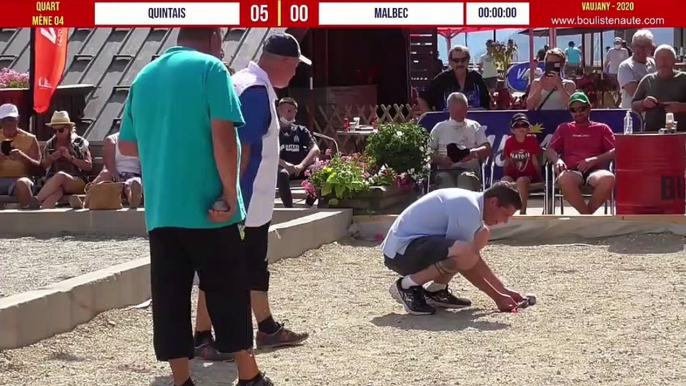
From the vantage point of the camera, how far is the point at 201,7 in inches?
487

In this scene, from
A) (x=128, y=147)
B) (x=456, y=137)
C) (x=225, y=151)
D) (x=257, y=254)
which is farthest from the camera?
(x=456, y=137)

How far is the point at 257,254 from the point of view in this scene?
5.89m

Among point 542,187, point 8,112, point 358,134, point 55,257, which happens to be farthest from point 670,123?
point 8,112

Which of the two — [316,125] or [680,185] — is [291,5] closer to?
[316,125]

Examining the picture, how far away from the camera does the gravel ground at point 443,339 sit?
18.0 feet

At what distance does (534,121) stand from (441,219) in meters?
4.78

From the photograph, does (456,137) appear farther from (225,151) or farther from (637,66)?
(225,151)

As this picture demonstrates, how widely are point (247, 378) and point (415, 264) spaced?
2102mm

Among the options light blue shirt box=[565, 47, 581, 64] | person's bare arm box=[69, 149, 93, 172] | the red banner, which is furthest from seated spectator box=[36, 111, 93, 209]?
light blue shirt box=[565, 47, 581, 64]

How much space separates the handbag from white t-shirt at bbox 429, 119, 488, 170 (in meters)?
2.70

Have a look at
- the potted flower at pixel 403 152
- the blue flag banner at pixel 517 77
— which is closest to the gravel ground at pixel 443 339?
the potted flower at pixel 403 152

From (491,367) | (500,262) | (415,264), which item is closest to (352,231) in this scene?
(500,262)

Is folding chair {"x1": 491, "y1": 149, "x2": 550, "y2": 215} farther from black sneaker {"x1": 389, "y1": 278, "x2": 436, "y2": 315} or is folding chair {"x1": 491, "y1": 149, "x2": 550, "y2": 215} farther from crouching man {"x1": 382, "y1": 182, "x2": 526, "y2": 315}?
black sneaker {"x1": 389, "y1": 278, "x2": 436, "y2": 315}

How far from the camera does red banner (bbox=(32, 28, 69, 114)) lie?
13117mm
